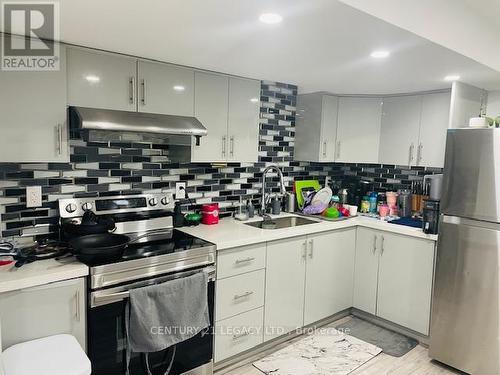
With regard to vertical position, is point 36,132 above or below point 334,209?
above

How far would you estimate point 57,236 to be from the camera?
2.34 m

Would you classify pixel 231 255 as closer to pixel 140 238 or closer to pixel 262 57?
pixel 140 238

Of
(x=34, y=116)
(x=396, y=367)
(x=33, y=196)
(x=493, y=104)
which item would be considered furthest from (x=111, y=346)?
(x=493, y=104)

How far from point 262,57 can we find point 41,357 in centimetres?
199

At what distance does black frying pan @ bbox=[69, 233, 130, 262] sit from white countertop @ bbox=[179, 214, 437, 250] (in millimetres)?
554

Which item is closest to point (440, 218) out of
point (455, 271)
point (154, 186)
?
point (455, 271)

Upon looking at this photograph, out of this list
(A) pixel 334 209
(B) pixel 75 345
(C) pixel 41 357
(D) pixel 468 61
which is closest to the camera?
(C) pixel 41 357

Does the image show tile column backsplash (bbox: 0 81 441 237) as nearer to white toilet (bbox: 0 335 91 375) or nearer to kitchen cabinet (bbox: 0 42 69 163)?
kitchen cabinet (bbox: 0 42 69 163)

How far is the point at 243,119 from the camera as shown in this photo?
2975mm

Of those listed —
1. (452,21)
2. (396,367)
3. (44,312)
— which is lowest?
(396,367)

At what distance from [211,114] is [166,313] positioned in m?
1.43

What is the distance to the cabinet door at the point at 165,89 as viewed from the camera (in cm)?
242

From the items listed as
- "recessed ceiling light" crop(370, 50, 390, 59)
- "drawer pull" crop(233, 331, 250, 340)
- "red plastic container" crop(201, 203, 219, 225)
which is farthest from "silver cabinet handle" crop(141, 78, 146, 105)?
"drawer pull" crop(233, 331, 250, 340)

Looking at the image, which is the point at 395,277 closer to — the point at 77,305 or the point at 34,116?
the point at 77,305
